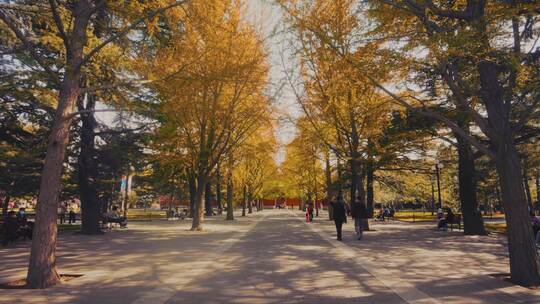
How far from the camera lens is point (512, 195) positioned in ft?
25.7

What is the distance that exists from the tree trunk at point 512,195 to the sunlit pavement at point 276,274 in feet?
1.72

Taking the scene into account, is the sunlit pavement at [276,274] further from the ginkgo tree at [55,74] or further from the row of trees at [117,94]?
the row of trees at [117,94]

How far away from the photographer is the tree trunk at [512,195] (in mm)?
7574

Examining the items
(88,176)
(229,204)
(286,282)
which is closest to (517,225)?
(286,282)

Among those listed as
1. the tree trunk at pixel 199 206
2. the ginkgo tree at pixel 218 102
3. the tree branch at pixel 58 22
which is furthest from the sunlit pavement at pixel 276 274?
the ginkgo tree at pixel 218 102

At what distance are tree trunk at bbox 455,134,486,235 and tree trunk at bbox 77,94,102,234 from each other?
18.6 metres

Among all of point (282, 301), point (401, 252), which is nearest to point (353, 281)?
point (282, 301)

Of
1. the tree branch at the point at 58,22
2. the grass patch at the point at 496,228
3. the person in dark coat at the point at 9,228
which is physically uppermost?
the tree branch at the point at 58,22

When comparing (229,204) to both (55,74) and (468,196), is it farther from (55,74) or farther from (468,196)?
(55,74)

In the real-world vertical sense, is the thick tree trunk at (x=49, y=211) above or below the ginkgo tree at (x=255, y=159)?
below

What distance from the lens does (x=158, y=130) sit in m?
16.6

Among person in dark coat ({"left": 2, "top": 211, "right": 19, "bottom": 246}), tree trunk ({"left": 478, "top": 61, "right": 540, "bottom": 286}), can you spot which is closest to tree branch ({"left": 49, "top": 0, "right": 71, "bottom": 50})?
tree trunk ({"left": 478, "top": 61, "right": 540, "bottom": 286})

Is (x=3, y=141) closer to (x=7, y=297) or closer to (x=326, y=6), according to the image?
(x=7, y=297)

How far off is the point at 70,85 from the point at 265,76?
1337 cm
